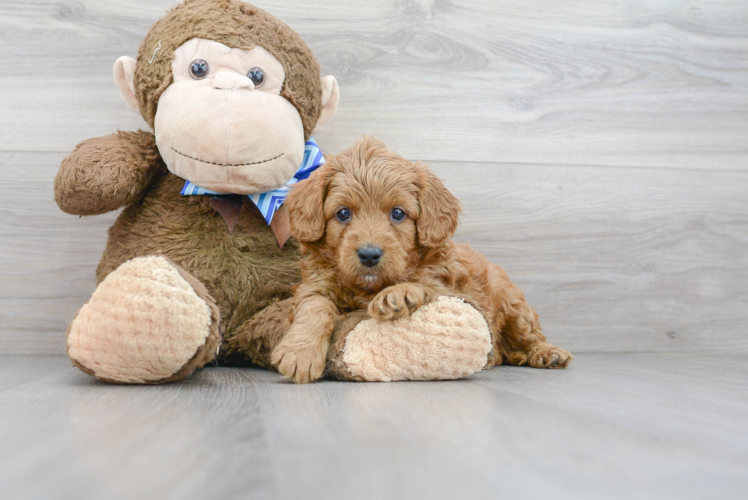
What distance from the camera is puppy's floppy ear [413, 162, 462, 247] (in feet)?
4.32

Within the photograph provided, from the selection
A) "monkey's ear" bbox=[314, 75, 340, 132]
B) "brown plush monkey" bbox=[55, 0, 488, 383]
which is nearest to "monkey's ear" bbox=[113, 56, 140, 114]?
"brown plush monkey" bbox=[55, 0, 488, 383]

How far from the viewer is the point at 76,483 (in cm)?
61

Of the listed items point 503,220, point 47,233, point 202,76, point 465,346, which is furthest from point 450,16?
point 47,233

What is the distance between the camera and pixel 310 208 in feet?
4.30

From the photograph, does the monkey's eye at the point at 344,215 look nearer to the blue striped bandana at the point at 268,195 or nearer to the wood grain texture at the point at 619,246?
the blue striped bandana at the point at 268,195

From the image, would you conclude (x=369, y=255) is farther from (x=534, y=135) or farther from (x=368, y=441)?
(x=534, y=135)

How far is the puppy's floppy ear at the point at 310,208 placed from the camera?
1.31 meters

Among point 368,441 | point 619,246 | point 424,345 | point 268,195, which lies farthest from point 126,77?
point 619,246

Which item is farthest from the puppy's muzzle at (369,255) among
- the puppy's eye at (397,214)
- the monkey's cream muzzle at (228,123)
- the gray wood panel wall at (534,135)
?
the gray wood panel wall at (534,135)

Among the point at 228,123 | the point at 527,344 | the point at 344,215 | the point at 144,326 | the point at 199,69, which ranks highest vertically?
the point at 199,69

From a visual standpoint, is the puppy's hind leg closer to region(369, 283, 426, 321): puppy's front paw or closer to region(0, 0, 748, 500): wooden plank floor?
region(0, 0, 748, 500): wooden plank floor

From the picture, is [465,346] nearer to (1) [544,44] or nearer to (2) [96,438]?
(2) [96,438]

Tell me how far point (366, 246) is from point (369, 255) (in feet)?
0.07

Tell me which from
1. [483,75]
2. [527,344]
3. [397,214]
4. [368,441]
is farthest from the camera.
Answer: [483,75]
